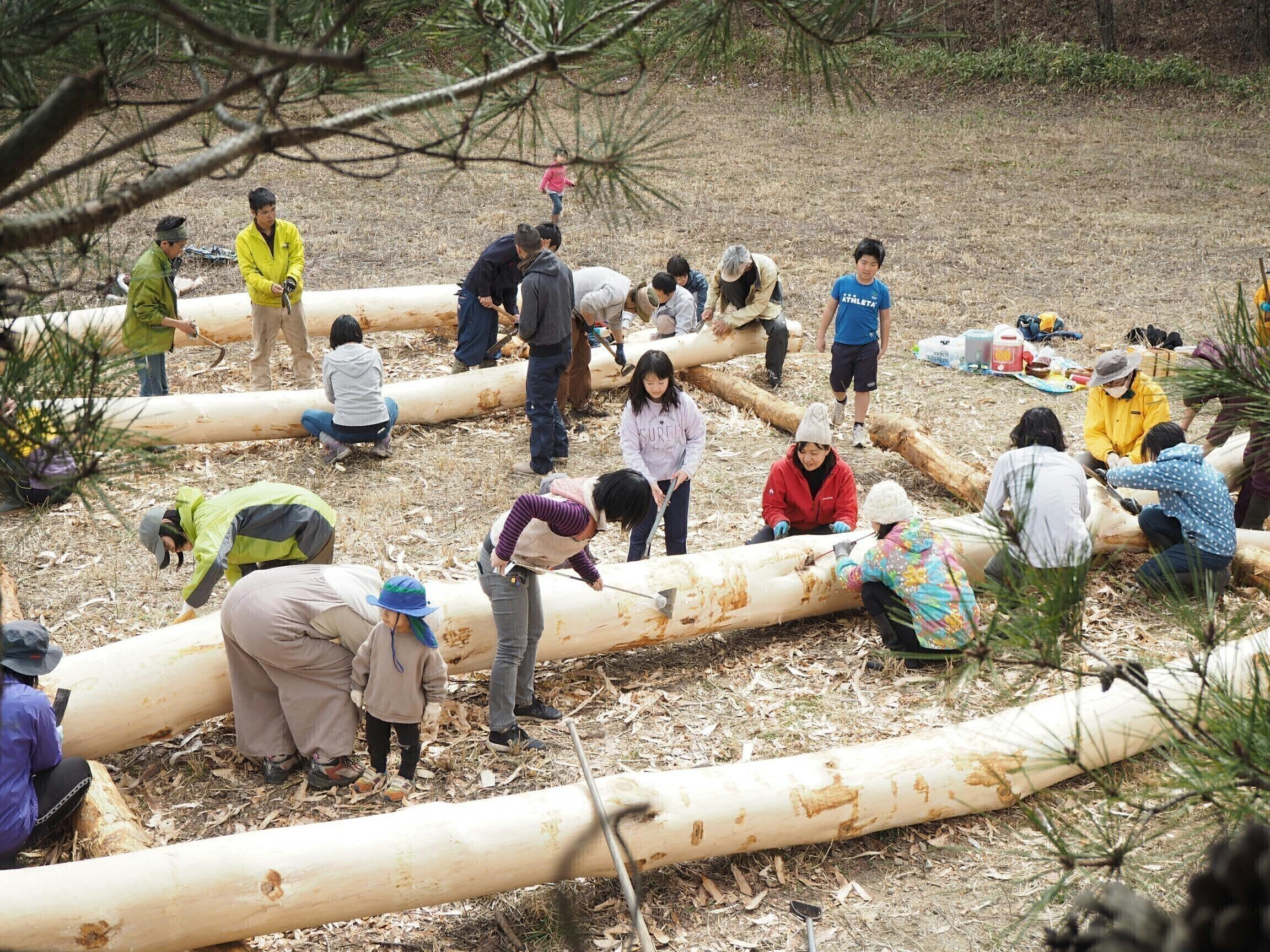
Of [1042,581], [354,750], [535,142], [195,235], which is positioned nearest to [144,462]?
[535,142]

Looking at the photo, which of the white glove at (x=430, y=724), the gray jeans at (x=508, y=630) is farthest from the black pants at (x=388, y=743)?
the gray jeans at (x=508, y=630)

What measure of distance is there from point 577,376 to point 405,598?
428 cm

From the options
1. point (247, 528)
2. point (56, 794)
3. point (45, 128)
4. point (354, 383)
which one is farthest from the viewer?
point (354, 383)

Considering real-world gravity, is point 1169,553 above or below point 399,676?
below

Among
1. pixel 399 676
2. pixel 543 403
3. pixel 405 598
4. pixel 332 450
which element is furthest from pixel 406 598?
pixel 332 450

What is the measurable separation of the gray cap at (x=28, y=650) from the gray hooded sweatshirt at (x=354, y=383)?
135 inches

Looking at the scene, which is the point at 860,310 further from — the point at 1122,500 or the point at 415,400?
the point at 415,400

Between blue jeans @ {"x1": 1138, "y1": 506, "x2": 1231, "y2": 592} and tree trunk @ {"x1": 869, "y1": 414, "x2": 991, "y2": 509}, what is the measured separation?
95 cm

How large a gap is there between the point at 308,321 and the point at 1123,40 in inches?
857

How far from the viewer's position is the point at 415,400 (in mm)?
7996

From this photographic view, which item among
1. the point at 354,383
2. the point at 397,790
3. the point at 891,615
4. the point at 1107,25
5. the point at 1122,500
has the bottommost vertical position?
the point at 397,790

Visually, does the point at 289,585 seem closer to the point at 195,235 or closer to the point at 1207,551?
the point at 1207,551

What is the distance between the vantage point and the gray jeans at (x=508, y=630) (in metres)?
4.74

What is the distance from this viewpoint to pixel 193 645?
15.1 feet
